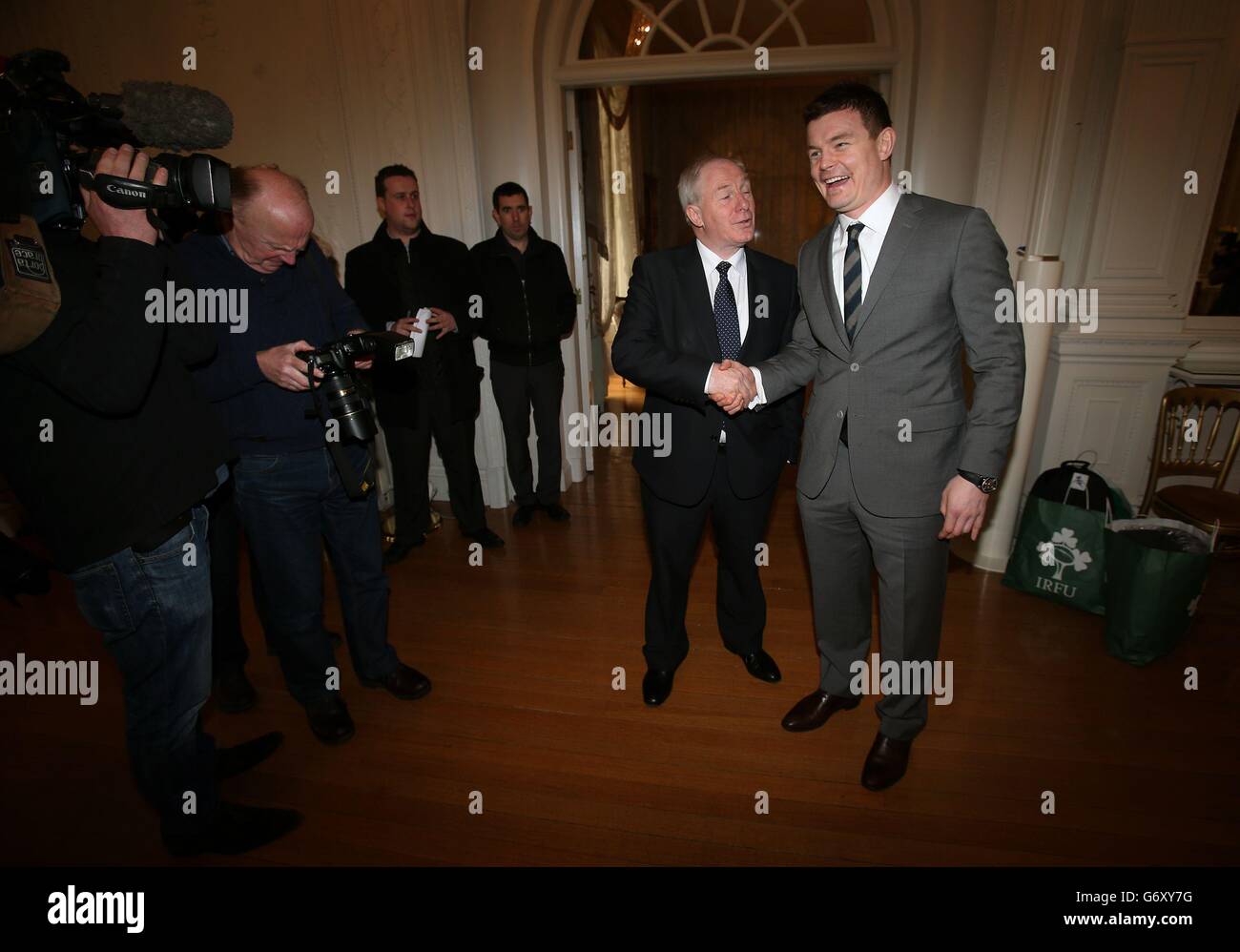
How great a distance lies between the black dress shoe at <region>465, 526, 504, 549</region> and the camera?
374 cm

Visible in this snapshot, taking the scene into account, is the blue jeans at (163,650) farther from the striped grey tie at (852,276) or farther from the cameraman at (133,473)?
the striped grey tie at (852,276)

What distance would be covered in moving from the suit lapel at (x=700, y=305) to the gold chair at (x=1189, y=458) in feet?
8.54

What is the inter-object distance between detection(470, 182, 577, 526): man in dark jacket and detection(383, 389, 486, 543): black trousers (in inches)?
14.5

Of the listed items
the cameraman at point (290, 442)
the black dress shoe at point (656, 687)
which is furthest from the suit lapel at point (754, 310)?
the cameraman at point (290, 442)

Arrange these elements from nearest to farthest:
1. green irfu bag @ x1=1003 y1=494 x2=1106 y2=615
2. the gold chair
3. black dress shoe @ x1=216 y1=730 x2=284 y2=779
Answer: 1. black dress shoe @ x1=216 y1=730 x2=284 y2=779
2. green irfu bag @ x1=1003 y1=494 x2=1106 y2=615
3. the gold chair

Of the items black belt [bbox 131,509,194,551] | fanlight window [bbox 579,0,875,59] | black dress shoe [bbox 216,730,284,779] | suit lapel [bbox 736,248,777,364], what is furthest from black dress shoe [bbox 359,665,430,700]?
fanlight window [bbox 579,0,875,59]

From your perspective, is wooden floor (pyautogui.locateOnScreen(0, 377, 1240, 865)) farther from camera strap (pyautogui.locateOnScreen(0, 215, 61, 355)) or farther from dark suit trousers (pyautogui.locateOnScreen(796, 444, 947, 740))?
camera strap (pyautogui.locateOnScreen(0, 215, 61, 355))

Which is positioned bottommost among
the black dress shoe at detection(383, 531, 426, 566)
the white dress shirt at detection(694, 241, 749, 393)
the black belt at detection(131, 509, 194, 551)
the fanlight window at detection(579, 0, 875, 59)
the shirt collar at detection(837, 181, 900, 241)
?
the black dress shoe at detection(383, 531, 426, 566)

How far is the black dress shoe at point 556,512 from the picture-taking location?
4.08 metres

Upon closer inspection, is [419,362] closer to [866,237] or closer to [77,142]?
[77,142]

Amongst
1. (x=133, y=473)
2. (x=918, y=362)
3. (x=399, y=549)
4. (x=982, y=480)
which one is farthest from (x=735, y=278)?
(x=399, y=549)

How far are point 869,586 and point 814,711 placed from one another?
20.5 inches

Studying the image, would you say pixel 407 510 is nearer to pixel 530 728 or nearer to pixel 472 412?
pixel 472 412
